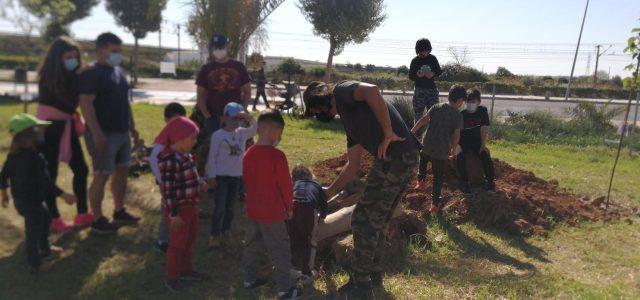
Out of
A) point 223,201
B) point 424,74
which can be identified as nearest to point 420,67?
point 424,74

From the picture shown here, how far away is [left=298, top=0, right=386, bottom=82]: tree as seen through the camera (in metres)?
19.2

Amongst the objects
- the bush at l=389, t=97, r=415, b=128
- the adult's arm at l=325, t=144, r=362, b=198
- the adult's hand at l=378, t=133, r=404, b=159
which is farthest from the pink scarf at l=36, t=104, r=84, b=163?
the bush at l=389, t=97, r=415, b=128

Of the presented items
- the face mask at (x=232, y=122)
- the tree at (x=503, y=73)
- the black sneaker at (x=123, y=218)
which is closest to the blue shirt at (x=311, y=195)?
the face mask at (x=232, y=122)

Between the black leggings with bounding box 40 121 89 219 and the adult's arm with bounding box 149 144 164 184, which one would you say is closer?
the adult's arm with bounding box 149 144 164 184

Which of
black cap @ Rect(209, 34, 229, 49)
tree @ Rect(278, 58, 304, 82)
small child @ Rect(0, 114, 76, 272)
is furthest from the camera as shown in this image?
tree @ Rect(278, 58, 304, 82)

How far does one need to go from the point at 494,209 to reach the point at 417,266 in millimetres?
1867

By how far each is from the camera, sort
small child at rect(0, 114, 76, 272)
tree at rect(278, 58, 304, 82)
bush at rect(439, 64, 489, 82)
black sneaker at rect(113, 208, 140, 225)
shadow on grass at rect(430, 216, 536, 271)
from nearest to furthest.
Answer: small child at rect(0, 114, 76, 272)
shadow on grass at rect(430, 216, 536, 271)
black sneaker at rect(113, 208, 140, 225)
bush at rect(439, 64, 489, 82)
tree at rect(278, 58, 304, 82)

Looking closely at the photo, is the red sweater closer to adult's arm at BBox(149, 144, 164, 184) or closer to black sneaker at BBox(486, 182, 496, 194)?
adult's arm at BBox(149, 144, 164, 184)

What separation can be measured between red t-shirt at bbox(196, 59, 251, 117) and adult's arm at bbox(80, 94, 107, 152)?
1182 millimetres

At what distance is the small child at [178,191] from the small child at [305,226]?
2.57 feet

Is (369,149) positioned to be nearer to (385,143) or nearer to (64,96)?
(385,143)

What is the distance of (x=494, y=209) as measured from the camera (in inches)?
228

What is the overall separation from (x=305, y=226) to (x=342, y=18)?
16.3 metres

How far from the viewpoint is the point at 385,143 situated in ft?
10.7
